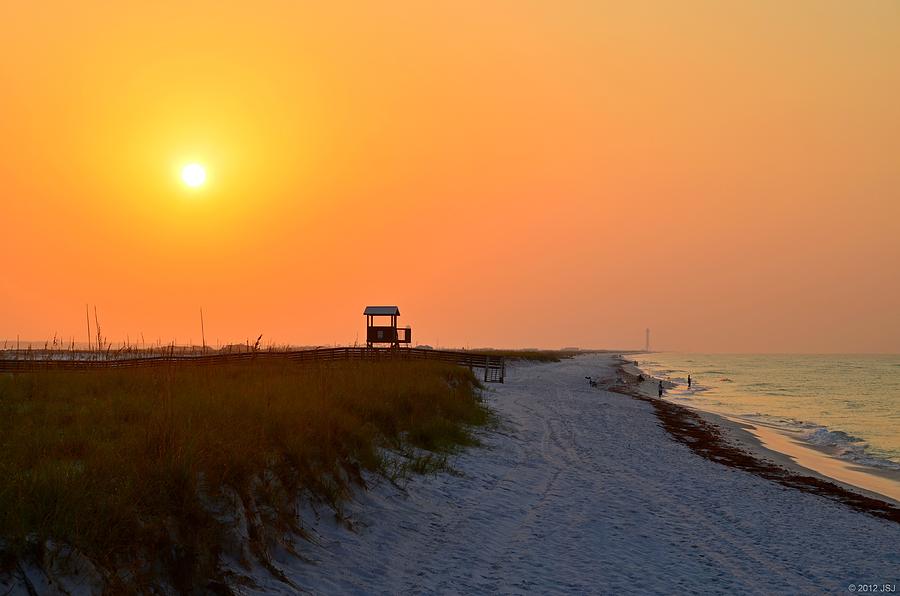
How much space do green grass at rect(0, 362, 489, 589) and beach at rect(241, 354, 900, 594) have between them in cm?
62

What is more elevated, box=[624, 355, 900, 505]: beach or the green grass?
the green grass

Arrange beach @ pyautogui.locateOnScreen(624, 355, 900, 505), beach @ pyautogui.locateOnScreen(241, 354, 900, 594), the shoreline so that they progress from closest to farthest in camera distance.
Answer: beach @ pyautogui.locateOnScreen(241, 354, 900, 594)
the shoreline
beach @ pyautogui.locateOnScreen(624, 355, 900, 505)

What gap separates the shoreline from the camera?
632 inches

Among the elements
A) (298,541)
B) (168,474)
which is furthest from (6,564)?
(298,541)

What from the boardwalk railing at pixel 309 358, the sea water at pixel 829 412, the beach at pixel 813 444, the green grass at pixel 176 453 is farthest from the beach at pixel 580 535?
the boardwalk railing at pixel 309 358

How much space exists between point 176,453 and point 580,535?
618 centimetres

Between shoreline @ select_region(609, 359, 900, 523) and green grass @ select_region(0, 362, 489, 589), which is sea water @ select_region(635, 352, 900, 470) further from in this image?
green grass @ select_region(0, 362, 489, 589)

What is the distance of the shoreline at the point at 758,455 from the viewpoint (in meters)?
16.0

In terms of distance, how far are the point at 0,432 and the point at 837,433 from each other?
33.1 meters

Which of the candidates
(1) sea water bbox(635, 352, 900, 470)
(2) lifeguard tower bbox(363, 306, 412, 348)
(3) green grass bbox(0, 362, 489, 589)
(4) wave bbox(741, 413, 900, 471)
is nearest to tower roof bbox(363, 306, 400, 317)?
(2) lifeguard tower bbox(363, 306, 412, 348)

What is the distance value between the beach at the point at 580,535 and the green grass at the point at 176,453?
0.62 m

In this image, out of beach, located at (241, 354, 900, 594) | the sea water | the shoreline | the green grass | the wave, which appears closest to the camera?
the green grass

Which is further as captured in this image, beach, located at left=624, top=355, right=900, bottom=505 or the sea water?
the sea water

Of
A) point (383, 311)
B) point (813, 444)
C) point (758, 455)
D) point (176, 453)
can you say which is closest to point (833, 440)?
point (813, 444)
